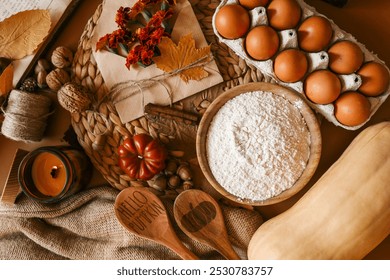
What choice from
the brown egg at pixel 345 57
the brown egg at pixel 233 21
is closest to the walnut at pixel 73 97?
the brown egg at pixel 233 21

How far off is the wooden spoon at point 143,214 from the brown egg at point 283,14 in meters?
0.48

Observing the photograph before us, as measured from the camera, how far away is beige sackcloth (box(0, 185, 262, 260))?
104 centimetres

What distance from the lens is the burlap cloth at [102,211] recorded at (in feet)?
3.39

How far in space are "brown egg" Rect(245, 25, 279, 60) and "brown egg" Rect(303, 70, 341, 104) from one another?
0.34ft

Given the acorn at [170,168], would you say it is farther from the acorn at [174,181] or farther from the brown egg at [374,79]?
the brown egg at [374,79]

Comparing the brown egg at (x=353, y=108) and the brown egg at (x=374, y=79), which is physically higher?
the brown egg at (x=374, y=79)

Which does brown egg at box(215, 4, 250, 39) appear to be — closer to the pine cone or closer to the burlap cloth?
the burlap cloth

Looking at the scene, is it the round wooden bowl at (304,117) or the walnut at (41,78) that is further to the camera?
the walnut at (41,78)

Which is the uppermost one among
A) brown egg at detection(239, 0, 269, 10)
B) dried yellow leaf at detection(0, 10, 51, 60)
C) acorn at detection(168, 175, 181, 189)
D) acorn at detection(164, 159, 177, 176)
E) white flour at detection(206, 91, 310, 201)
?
dried yellow leaf at detection(0, 10, 51, 60)

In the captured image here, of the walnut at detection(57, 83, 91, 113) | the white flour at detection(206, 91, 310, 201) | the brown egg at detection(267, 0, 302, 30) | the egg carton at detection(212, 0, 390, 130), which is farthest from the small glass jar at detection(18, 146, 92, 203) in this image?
the brown egg at detection(267, 0, 302, 30)

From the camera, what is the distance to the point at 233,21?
0.90 meters

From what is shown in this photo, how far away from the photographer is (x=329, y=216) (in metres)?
0.93

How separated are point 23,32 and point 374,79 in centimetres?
84
